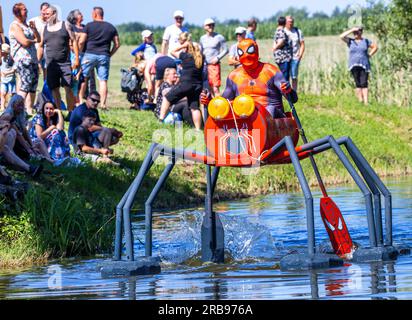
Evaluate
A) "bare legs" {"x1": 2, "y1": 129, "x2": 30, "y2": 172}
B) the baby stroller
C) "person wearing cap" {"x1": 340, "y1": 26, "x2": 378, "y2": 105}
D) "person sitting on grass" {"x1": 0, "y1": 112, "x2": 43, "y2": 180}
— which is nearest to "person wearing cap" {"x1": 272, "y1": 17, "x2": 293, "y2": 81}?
"person wearing cap" {"x1": 340, "y1": 26, "x2": 378, "y2": 105}

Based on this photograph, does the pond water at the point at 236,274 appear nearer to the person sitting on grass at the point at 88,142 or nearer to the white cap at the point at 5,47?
the person sitting on grass at the point at 88,142

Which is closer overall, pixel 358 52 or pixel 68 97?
pixel 68 97

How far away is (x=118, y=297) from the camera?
10.3m

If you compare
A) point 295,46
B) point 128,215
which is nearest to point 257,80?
point 128,215

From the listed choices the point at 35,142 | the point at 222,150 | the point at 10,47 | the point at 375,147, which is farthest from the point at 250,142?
the point at 375,147

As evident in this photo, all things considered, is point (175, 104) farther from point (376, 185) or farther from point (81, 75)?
point (376, 185)

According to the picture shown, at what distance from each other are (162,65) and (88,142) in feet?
19.0

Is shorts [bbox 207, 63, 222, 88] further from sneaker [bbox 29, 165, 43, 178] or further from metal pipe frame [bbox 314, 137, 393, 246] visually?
metal pipe frame [bbox 314, 137, 393, 246]

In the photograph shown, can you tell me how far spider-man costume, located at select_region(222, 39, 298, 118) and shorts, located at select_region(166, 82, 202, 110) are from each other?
11.1 m

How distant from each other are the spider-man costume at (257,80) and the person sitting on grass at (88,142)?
25.8 feet

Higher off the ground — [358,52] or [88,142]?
[358,52]

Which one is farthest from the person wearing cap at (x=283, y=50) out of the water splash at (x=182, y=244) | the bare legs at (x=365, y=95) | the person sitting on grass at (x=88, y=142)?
the water splash at (x=182, y=244)

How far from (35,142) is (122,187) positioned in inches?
68.5

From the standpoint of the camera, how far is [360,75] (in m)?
30.4
